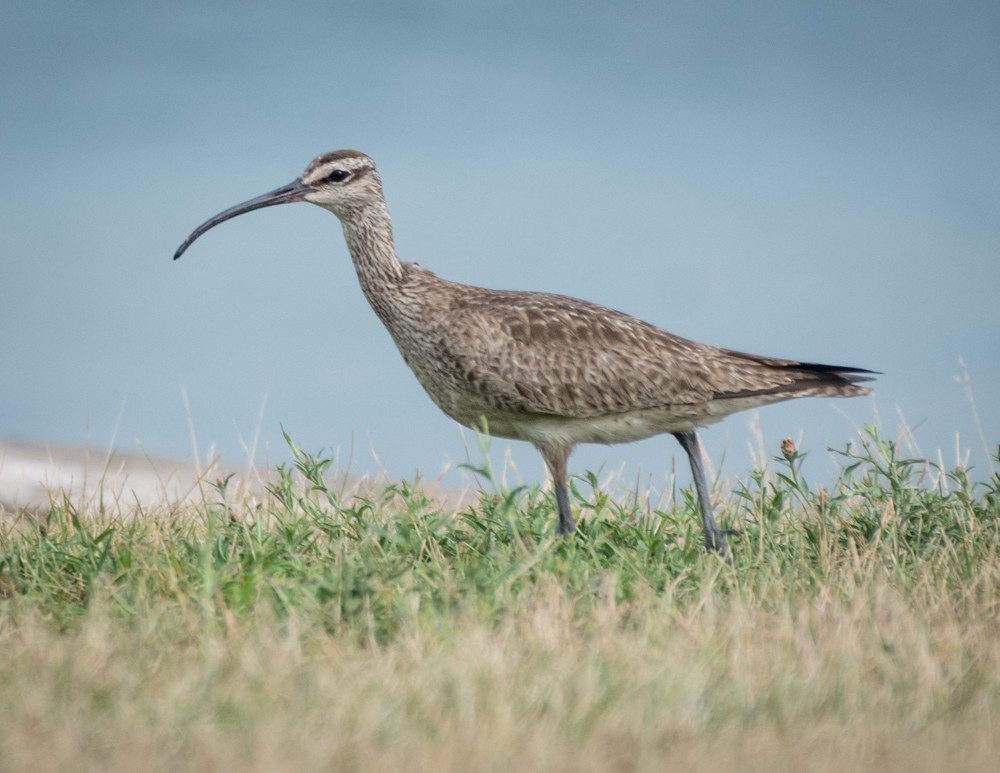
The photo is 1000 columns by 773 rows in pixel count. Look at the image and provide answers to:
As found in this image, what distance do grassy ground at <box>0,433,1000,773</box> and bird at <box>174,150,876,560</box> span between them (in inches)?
21.1

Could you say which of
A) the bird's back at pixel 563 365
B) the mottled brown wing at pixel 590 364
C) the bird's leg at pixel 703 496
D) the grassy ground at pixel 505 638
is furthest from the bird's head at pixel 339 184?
the bird's leg at pixel 703 496

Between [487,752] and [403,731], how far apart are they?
40 centimetres

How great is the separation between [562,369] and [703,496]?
124cm

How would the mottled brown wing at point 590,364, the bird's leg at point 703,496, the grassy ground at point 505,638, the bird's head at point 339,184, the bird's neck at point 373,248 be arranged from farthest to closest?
the bird's head at point 339,184
the bird's neck at point 373,248
the mottled brown wing at point 590,364
the bird's leg at point 703,496
the grassy ground at point 505,638

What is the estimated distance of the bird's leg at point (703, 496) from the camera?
7.77 meters

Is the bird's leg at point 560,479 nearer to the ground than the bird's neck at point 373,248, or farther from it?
nearer to the ground

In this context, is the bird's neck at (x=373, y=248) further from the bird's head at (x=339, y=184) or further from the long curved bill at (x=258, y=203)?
the long curved bill at (x=258, y=203)

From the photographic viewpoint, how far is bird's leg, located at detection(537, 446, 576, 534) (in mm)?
7625

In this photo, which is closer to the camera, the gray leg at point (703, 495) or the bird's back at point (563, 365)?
the gray leg at point (703, 495)

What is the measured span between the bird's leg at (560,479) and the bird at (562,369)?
1 cm

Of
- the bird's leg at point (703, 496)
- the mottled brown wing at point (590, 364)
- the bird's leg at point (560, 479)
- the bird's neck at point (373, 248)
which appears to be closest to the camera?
the bird's leg at point (560, 479)

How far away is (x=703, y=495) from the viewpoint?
812 cm

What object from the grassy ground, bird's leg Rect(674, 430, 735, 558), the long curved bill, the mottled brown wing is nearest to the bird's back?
the mottled brown wing

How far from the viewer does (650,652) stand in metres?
5.31
